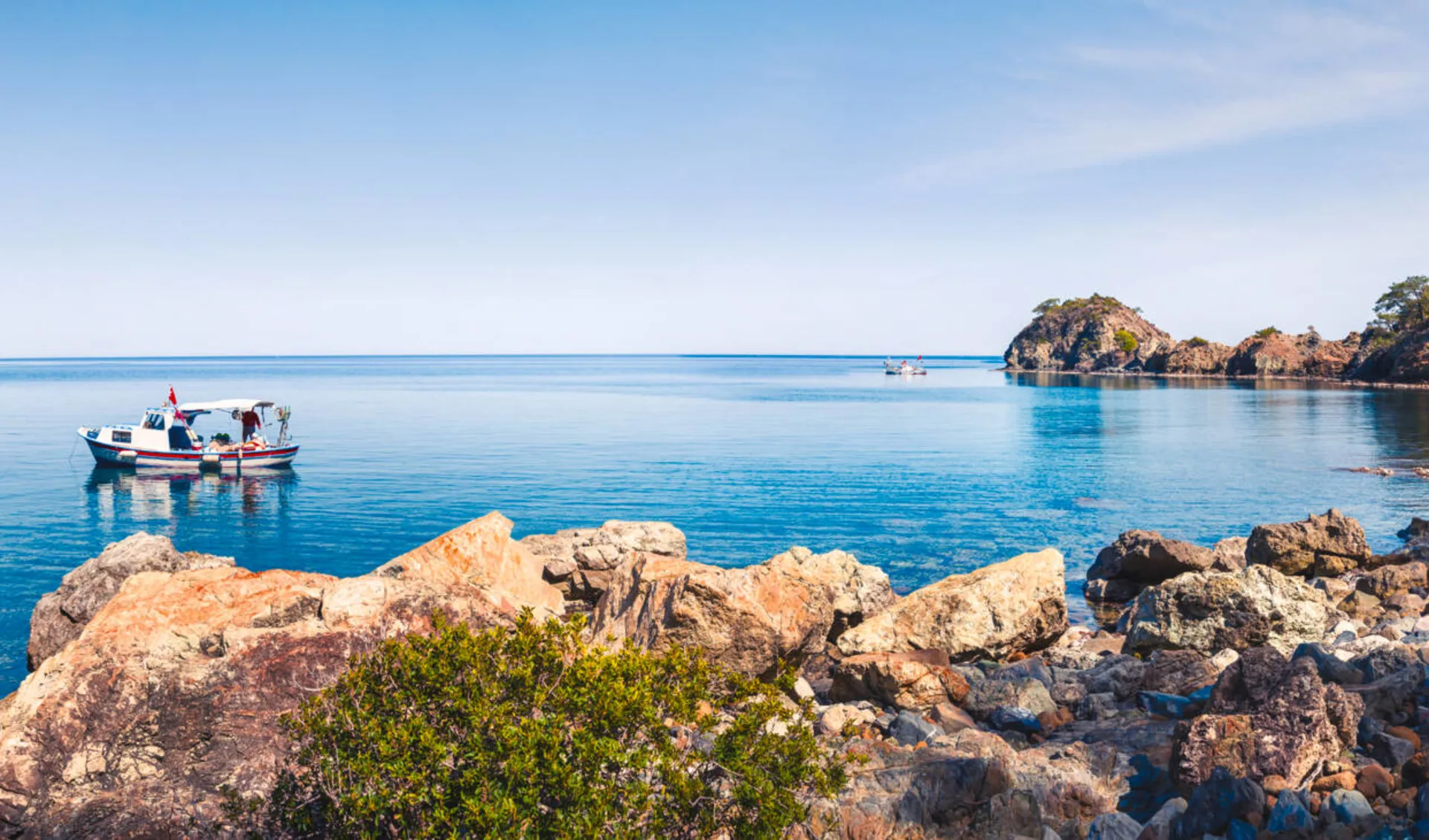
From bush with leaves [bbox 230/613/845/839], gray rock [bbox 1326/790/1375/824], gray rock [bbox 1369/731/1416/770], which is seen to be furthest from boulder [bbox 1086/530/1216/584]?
bush with leaves [bbox 230/613/845/839]

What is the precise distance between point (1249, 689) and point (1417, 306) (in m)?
176

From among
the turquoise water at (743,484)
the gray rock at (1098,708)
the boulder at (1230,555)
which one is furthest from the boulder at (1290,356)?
the gray rock at (1098,708)

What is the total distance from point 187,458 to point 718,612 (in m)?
51.3

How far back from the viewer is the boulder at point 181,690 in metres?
8.78

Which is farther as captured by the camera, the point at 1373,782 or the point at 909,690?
the point at 909,690

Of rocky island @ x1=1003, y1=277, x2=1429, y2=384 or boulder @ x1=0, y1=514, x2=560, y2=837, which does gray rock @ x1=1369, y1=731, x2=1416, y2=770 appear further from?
rocky island @ x1=1003, y1=277, x2=1429, y2=384

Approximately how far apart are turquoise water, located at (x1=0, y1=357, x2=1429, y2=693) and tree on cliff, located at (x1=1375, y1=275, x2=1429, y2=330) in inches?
2564

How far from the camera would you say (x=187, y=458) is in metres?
53.8

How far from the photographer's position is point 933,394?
458ft

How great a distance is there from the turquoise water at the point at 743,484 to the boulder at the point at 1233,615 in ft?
40.1

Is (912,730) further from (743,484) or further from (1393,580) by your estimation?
(743,484)

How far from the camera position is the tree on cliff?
479ft

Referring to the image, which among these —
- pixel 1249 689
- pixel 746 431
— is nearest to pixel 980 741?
pixel 1249 689

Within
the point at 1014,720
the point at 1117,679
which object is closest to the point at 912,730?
the point at 1014,720
